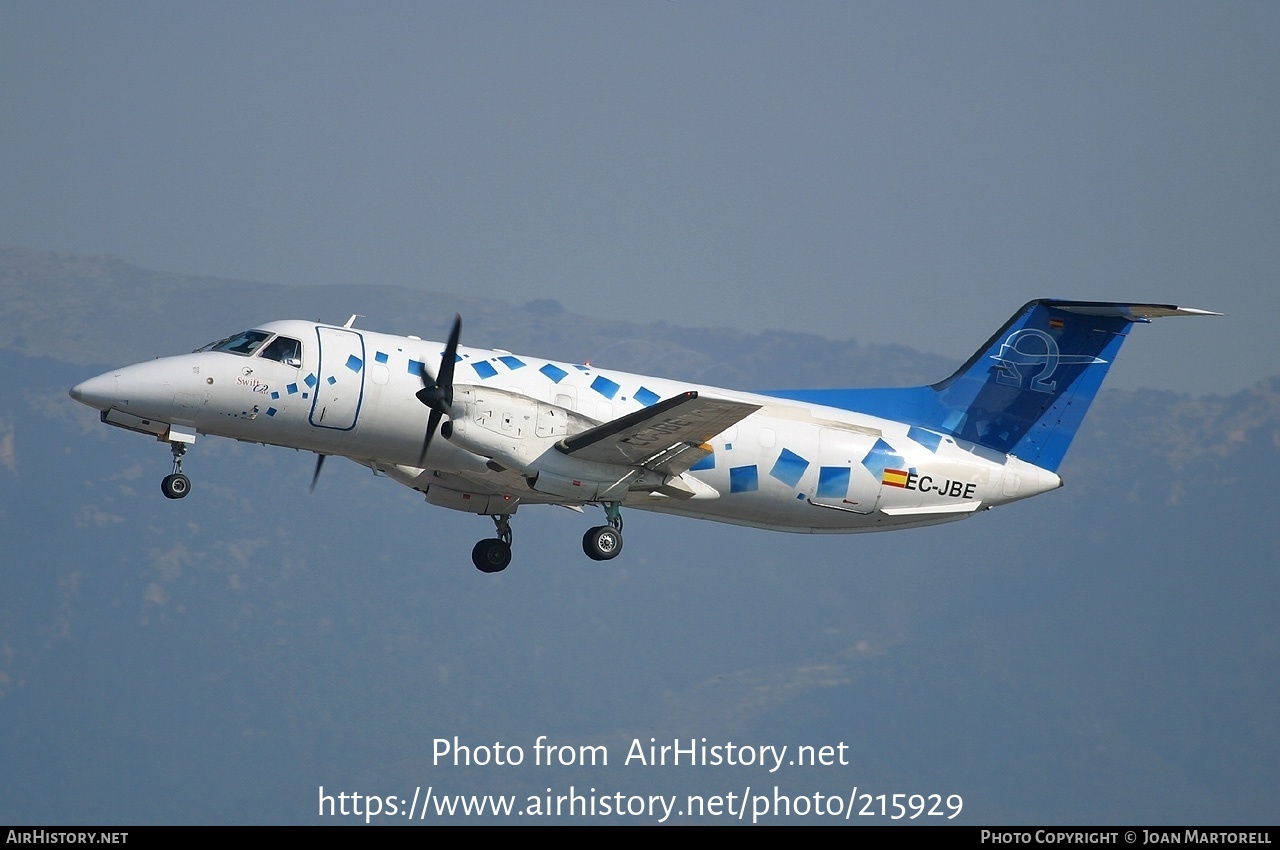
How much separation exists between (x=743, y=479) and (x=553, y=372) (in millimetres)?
3615

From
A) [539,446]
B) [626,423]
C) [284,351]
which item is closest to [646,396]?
[626,423]

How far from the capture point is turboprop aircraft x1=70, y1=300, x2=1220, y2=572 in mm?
23047

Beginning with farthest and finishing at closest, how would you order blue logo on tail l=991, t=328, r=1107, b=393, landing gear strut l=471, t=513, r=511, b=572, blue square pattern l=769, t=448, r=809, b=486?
blue logo on tail l=991, t=328, r=1107, b=393, landing gear strut l=471, t=513, r=511, b=572, blue square pattern l=769, t=448, r=809, b=486

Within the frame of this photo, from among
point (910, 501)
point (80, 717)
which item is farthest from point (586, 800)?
point (910, 501)

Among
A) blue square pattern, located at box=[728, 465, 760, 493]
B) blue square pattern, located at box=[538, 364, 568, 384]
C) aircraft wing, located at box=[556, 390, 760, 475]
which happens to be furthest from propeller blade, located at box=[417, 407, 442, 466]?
blue square pattern, located at box=[728, 465, 760, 493]

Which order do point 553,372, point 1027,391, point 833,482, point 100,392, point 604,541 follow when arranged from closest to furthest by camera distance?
point 100,392 → point 604,541 → point 553,372 → point 833,482 → point 1027,391

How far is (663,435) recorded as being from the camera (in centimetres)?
2352

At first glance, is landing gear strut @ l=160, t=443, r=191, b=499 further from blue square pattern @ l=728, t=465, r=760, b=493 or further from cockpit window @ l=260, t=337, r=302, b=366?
blue square pattern @ l=728, t=465, r=760, b=493

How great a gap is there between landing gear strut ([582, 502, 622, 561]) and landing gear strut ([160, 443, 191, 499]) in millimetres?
6236

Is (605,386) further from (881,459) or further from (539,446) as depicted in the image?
(881,459)

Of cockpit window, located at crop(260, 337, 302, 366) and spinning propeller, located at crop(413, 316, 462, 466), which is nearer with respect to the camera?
spinning propeller, located at crop(413, 316, 462, 466)

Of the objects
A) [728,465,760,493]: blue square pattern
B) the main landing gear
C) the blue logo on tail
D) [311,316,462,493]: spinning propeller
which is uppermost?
the blue logo on tail

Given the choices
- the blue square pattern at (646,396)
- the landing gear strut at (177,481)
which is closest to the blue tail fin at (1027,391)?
the blue square pattern at (646,396)
